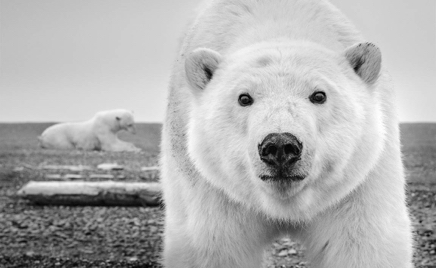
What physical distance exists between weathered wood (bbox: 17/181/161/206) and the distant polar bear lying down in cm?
537

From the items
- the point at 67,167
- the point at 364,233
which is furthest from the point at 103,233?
the point at 67,167

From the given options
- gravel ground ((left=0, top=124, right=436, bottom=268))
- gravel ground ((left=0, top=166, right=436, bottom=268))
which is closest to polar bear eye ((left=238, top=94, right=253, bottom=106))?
gravel ground ((left=0, top=124, right=436, bottom=268))

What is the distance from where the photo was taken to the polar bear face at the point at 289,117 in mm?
3014

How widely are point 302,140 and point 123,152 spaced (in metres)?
9.61

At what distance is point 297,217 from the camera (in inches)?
131

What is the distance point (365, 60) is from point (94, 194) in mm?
3940

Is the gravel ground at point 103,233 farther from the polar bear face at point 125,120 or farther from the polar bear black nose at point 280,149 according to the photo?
the polar bear face at point 125,120

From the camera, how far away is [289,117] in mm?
2904

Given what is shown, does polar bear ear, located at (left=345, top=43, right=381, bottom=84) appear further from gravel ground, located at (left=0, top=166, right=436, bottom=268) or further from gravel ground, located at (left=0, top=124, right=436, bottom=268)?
gravel ground, located at (left=0, top=166, right=436, bottom=268)

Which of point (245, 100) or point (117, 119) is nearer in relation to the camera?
point (245, 100)

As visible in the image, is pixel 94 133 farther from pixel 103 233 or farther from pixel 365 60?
pixel 365 60

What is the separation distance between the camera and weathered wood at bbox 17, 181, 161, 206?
21.5ft

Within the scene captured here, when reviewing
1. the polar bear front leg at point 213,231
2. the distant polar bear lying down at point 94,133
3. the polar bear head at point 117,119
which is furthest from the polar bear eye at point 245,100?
the polar bear head at point 117,119

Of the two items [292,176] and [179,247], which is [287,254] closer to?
[179,247]
